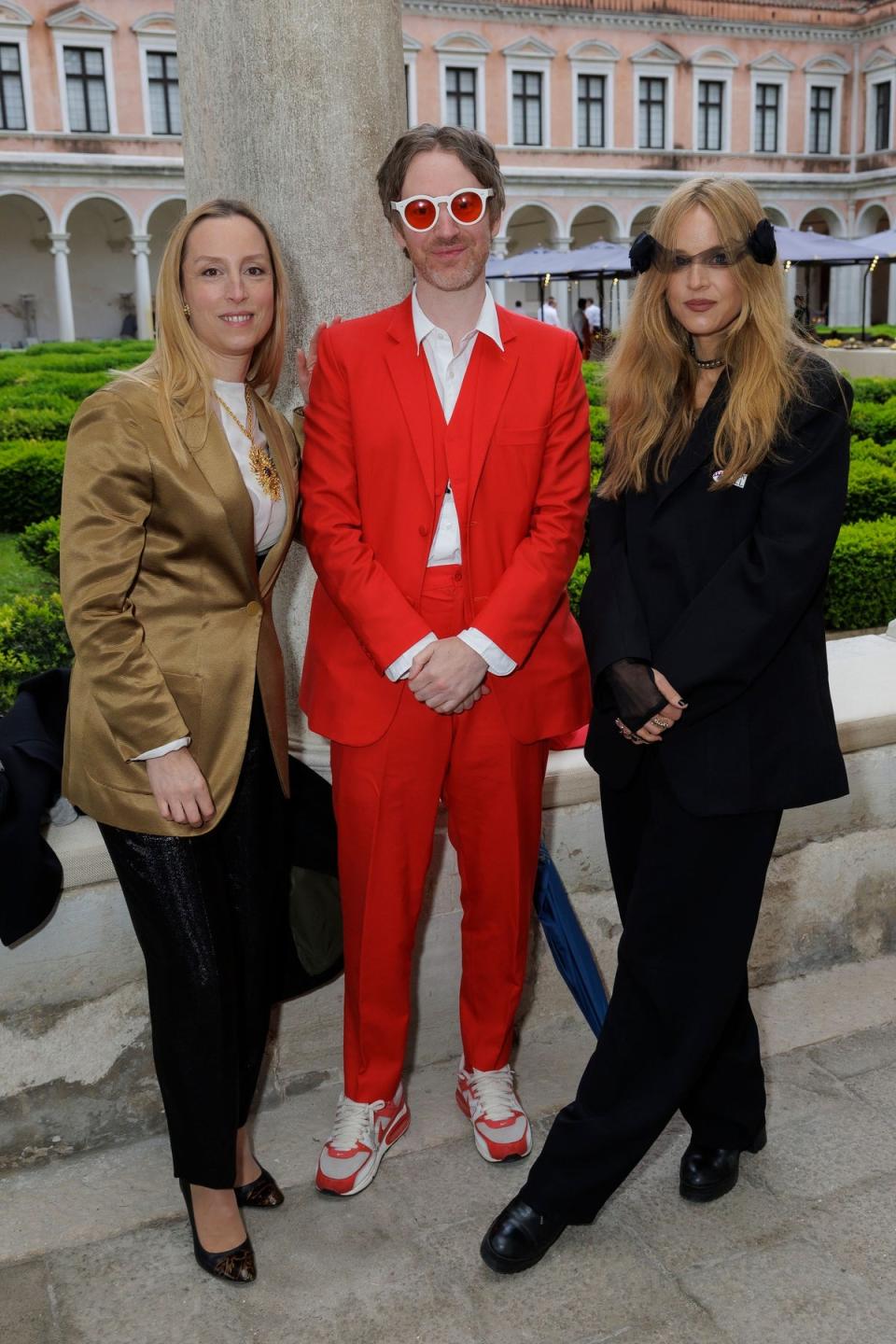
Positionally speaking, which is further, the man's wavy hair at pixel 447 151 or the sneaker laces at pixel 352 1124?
the sneaker laces at pixel 352 1124

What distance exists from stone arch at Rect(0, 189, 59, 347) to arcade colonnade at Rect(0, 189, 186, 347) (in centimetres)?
3

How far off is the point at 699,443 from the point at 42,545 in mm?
4151

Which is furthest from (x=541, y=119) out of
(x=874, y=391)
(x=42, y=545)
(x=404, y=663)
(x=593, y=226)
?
(x=404, y=663)

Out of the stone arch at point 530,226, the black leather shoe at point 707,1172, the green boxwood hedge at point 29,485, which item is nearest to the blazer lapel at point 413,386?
the black leather shoe at point 707,1172

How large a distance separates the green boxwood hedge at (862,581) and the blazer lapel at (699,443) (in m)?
3.12

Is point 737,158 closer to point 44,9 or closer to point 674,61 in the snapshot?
point 674,61

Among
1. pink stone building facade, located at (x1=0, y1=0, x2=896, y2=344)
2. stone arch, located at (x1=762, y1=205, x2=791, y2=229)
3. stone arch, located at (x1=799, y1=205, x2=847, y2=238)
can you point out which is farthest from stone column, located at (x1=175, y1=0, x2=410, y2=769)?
stone arch, located at (x1=799, y1=205, x2=847, y2=238)

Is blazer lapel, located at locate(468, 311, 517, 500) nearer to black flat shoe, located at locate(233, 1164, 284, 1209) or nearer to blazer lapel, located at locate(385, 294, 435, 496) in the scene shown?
blazer lapel, located at locate(385, 294, 435, 496)

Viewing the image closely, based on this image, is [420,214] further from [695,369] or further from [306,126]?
[306,126]

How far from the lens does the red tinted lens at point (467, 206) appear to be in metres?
2.15

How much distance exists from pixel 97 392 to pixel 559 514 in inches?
33.2

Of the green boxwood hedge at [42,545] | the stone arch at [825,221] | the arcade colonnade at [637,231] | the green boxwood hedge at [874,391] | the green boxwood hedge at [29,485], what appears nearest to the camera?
the green boxwood hedge at [42,545]

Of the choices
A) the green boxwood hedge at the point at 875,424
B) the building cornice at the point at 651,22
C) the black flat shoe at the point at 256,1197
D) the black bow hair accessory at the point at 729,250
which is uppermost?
the building cornice at the point at 651,22

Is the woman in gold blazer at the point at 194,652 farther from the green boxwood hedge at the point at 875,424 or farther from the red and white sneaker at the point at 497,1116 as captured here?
the green boxwood hedge at the point at 875,424
